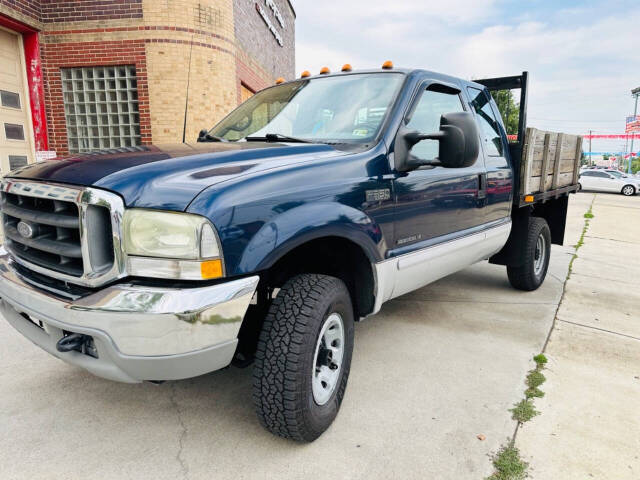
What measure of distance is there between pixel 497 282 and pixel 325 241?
3.53 meters

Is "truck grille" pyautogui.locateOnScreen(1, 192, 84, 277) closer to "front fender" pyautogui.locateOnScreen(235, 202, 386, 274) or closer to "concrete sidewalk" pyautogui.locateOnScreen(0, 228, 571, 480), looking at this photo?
"front fender" pyautogui.locateOnScreen(235, 202, 386, 274)

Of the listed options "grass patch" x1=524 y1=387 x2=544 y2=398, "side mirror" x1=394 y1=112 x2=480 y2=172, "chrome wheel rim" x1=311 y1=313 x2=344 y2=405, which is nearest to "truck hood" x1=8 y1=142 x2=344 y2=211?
"side mirror" x1=394 y1=112 x2=480 y2=172

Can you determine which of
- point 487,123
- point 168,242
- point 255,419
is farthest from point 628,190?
point 168,242

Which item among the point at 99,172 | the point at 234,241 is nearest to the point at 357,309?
the point at 234,241

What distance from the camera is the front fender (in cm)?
189

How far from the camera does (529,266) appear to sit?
4.67 meters

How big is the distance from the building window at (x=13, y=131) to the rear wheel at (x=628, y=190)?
28.4 meters

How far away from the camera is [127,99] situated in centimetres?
868

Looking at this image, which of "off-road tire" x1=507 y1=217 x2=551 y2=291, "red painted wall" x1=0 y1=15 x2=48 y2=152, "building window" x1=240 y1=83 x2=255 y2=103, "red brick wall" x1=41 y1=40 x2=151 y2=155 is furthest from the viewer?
"building window" x1=240 y1=83 x2=255 y2=103

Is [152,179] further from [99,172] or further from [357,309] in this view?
[357,309]

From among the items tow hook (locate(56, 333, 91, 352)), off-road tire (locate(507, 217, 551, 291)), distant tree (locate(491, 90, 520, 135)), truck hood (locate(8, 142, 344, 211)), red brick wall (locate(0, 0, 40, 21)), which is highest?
red brick wall (locate(0, 0, 40, 21))

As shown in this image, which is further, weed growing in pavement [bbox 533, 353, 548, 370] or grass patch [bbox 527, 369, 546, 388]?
weed growing in pavement [bbox 533, 353, 548, 370]

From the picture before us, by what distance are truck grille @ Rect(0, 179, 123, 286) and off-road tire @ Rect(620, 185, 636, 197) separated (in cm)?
2996

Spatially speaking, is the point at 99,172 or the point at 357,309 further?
the point at 357,309
